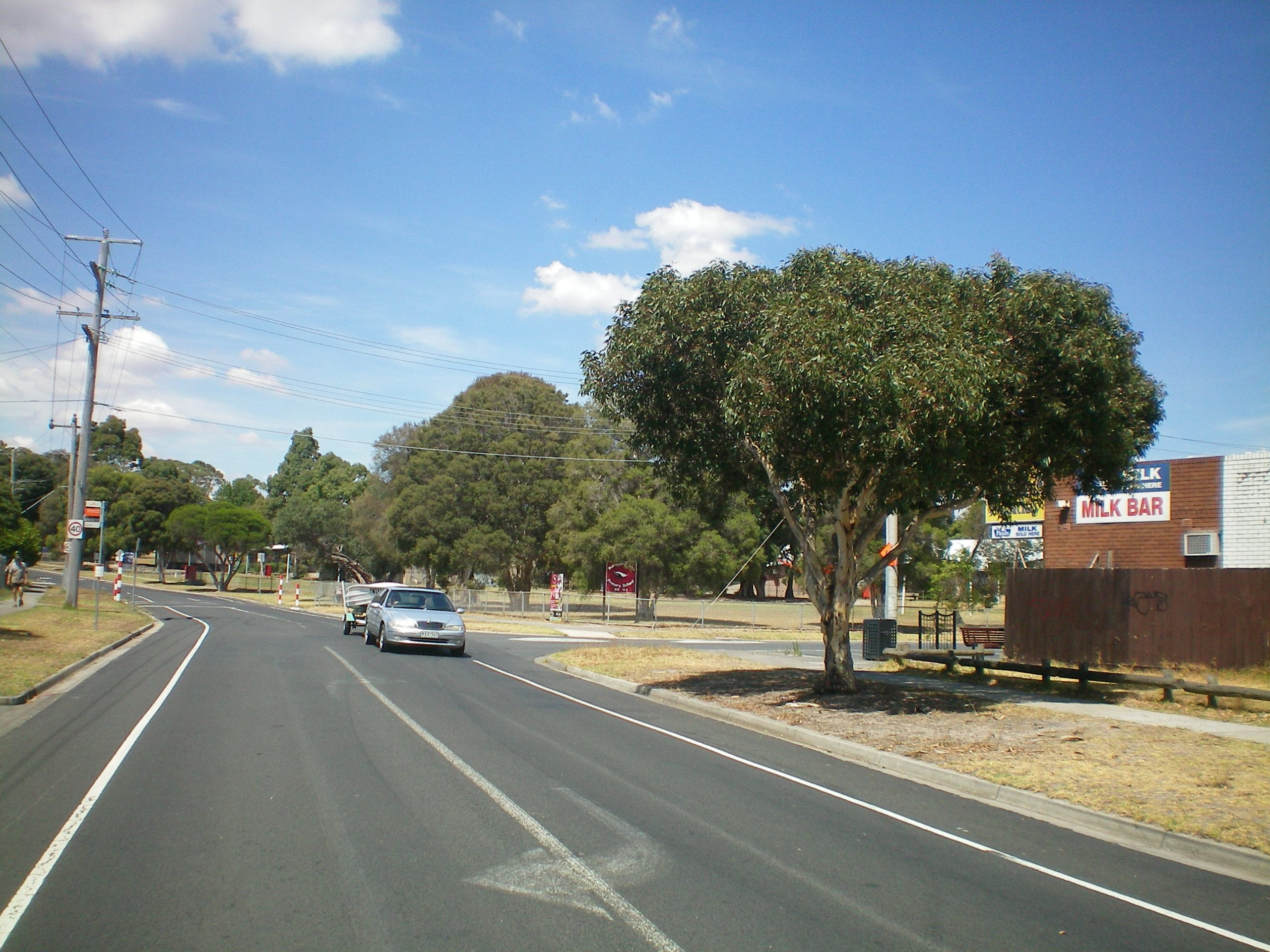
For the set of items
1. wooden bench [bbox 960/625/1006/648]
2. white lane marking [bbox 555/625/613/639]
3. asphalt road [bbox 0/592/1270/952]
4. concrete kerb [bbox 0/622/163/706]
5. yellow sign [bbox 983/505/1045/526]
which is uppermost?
yellow sign [bbox 983/505/1045/526]

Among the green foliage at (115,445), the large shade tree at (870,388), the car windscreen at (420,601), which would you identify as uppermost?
the green foliage at (115,445)

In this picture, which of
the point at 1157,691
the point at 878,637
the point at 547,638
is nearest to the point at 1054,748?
the point at 1157,691

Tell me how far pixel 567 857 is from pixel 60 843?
3.48 m

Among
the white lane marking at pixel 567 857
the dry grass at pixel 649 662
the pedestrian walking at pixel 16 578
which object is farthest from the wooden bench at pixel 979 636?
the pedestrian walking at pixel 16 578

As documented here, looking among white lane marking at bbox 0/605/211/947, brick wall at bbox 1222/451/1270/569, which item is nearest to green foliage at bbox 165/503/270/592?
white lane marking at bbox 0/605/211/947

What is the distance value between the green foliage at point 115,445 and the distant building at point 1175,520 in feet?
358

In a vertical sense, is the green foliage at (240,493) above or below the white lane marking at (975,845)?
above

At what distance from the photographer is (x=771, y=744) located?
11.8 meters

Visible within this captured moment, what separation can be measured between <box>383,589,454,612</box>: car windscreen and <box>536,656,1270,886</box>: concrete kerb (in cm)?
1130

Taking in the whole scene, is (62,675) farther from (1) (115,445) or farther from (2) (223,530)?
(1) (115,445)

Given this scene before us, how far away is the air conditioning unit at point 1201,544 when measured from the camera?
19188 mm

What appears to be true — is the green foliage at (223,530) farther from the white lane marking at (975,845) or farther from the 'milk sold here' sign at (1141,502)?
the white lane marking at (975,845)

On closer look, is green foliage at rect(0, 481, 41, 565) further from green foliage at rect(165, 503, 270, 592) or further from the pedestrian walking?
green foliage at rect(165, 503, 270, 592)

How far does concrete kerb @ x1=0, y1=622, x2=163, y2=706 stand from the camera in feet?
40.8
